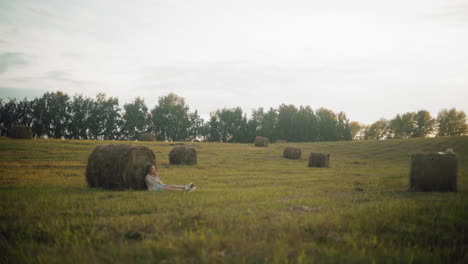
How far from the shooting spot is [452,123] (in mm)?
85938

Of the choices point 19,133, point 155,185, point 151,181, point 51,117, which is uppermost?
point 51,117

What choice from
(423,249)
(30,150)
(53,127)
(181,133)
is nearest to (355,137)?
(181,133)

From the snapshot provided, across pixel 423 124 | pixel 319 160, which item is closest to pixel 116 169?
pixel 319 160

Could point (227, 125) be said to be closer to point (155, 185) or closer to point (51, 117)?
point (51, 117)

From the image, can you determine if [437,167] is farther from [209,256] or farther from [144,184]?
[144,184]

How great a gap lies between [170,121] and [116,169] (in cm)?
8668

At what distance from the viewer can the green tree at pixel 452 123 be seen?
278 feet

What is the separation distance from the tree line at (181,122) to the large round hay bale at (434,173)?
82.9 metres

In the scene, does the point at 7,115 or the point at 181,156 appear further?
the point at 7,115

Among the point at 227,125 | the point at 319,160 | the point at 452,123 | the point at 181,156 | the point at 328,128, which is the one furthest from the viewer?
the point at 227,125

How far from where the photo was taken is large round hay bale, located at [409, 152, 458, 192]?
1028 centimetres

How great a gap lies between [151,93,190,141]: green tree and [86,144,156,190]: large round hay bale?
84885mm

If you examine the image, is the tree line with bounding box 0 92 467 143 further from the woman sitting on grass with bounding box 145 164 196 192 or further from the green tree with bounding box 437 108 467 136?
the woman sitting on grass with bounding box 145 164 196 192

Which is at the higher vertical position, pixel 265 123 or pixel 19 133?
pixel 265 123
